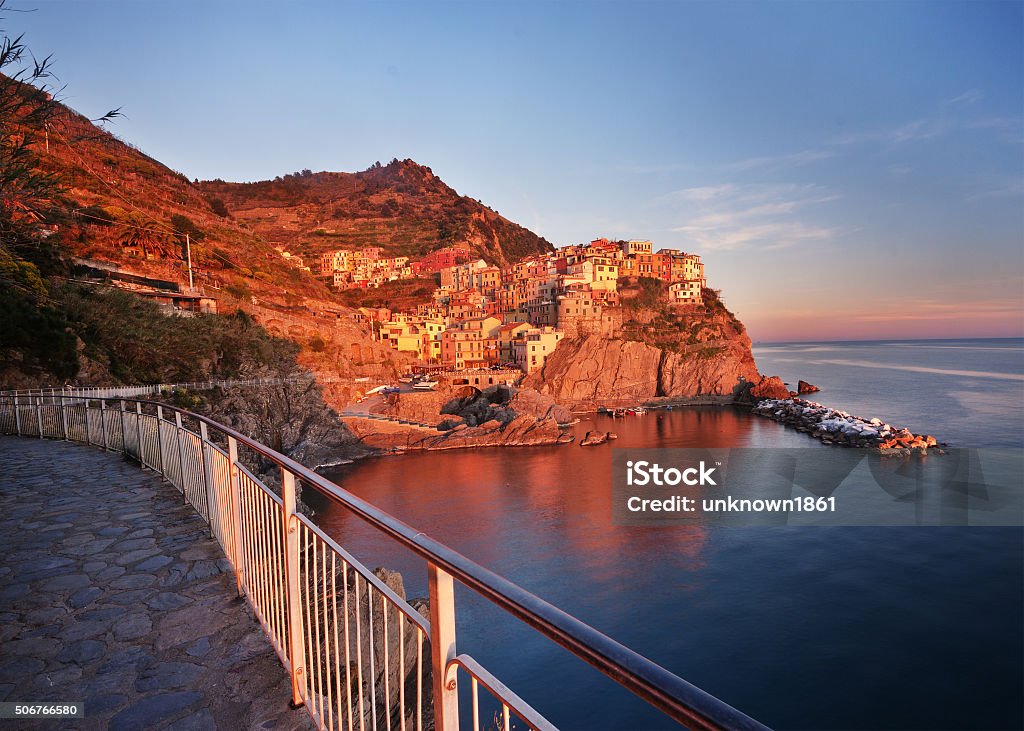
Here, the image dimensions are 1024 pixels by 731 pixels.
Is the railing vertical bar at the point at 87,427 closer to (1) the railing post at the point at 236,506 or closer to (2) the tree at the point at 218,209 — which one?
(1) the railing post at the point at 236,506

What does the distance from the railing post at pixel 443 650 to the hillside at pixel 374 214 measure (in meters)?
116

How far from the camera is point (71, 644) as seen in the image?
11.8ft

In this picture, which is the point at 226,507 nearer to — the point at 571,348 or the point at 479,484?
the point at 479,484

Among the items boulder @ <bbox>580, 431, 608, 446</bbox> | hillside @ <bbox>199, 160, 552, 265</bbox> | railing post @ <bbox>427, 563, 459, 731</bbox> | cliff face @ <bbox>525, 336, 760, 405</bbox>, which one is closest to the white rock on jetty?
cliff face @ <bbox>525, 336, 760, 405</bbox>

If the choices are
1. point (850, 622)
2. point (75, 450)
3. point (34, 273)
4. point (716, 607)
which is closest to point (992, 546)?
point (850, 622)

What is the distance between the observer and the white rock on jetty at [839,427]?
42.6 metres

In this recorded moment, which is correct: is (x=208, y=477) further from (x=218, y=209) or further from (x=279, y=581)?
(x=218, y=209)

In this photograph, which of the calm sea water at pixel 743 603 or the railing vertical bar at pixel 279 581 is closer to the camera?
the railing vertical bar at pixel 279 581

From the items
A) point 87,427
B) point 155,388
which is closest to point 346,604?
point 87,427

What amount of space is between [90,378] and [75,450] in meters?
14.2

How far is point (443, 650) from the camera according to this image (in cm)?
158

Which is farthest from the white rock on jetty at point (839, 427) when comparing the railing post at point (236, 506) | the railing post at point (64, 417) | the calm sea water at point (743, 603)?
the railing post at point (64, 417)

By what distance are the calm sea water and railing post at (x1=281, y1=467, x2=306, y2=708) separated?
13.2 metres

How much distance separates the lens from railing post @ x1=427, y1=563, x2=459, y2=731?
154 centimetres
